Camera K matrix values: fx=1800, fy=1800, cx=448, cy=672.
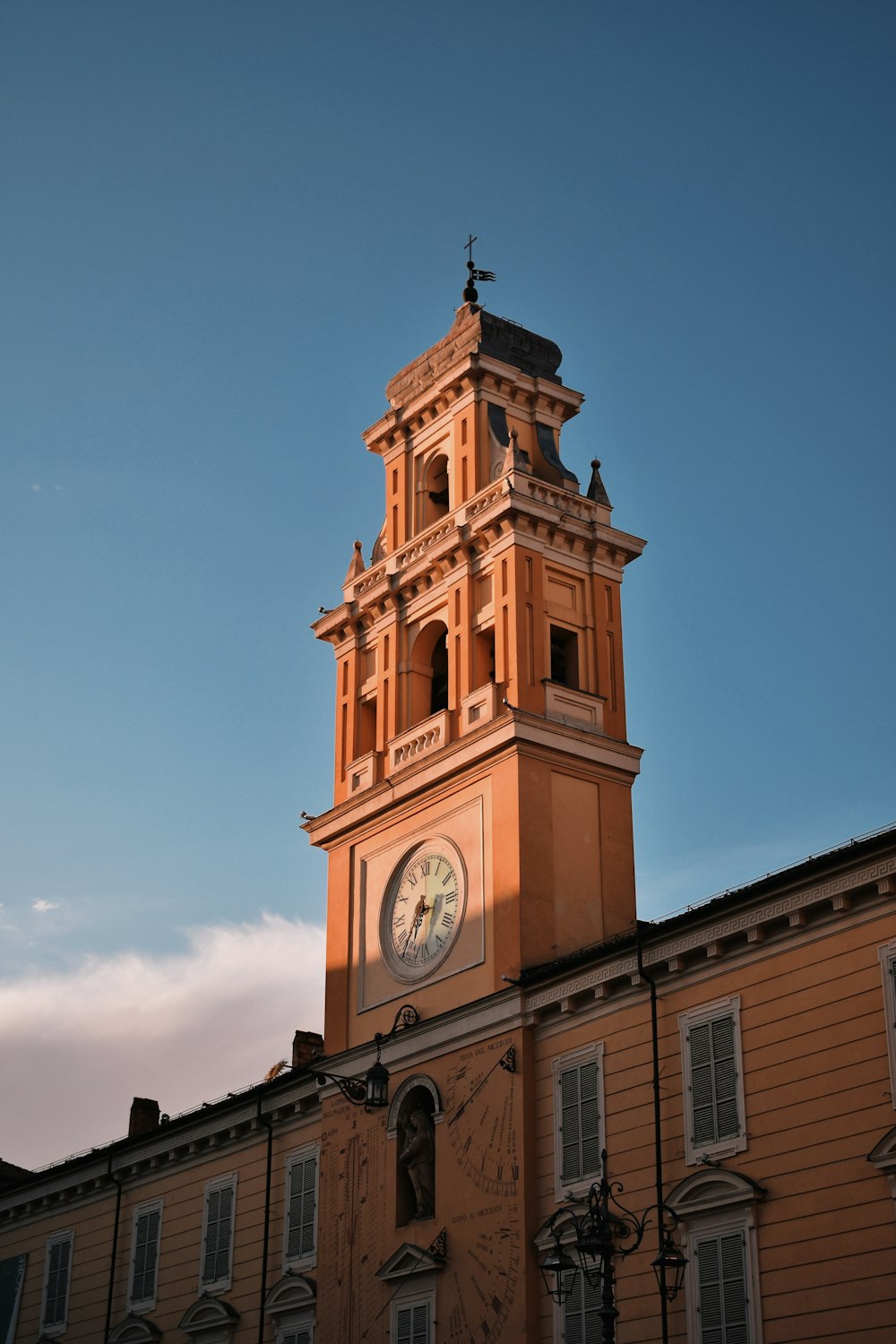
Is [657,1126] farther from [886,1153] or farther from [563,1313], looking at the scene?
[886,1153]

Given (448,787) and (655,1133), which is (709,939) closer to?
(655,1133)

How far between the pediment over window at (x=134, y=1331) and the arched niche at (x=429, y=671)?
50.9 ft

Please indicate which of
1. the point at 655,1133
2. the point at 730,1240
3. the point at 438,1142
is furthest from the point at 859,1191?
the point at 438,1142

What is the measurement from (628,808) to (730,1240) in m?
12.1

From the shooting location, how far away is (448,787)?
3806 cm

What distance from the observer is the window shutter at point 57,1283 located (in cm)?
4628

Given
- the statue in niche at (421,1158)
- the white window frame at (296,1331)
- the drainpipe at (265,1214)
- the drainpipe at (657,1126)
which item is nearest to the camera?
the drainpipe at (657,1126)

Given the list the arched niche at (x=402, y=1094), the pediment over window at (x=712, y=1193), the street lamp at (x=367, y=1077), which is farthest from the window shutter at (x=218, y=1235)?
the pediment over window at (x=712, y=1193)

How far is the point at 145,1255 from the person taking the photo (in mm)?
43406

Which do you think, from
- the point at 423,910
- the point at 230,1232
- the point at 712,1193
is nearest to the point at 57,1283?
the point at 230,1232

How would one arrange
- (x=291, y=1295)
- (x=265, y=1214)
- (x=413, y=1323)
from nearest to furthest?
(x=413, y=1323) < (x=291, y=1295) < (x=265, y=1214)

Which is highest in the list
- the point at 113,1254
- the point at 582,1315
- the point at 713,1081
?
the point at 113,1254

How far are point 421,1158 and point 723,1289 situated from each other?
9.20m

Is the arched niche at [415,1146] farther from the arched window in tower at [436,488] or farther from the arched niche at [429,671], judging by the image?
the arched window in tower at [436,488]
